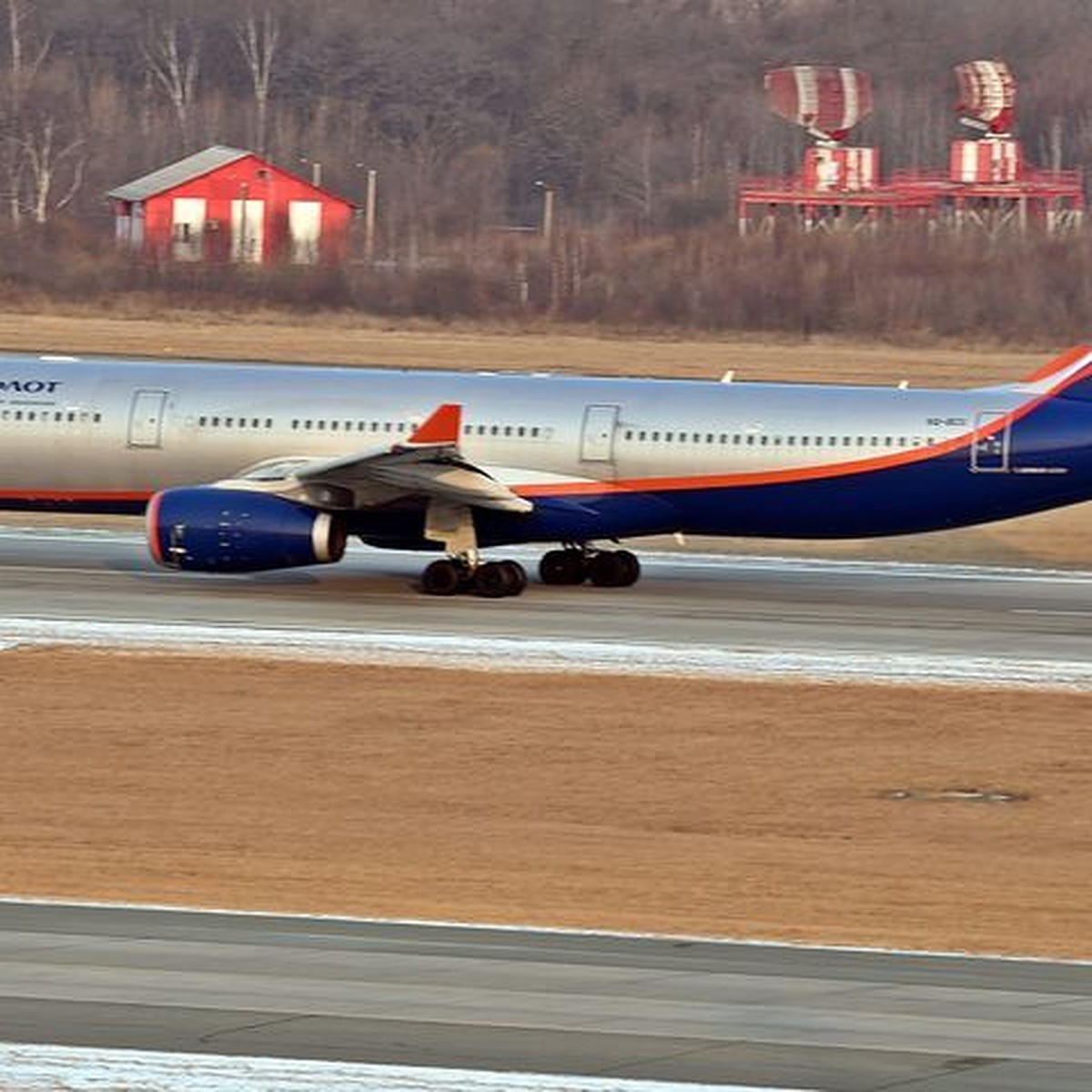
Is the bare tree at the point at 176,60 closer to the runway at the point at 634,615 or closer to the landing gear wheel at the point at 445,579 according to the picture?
the runway at the point at 634,615

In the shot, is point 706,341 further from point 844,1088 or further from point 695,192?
point 844,1088

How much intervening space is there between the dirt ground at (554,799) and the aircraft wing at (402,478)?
19.3 feet

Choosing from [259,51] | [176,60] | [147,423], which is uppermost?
[259,51]

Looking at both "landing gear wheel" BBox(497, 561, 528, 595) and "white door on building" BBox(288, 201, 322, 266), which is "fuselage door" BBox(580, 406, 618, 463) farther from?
"white door on building" BBox(288, 201, 322, 266)

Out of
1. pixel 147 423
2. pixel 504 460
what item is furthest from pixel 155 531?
pixel 504 460

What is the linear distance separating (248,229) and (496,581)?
7896 centimetres

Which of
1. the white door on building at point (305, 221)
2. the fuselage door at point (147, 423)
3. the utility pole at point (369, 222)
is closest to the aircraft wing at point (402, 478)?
the fuselage door at point (147, 423)

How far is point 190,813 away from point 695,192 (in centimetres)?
11659

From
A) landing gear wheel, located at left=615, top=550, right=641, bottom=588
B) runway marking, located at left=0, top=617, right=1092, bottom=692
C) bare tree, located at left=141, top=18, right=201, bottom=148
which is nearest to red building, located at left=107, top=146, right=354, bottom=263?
bare tree, located at left=141, top=18, right=201, bottom=148

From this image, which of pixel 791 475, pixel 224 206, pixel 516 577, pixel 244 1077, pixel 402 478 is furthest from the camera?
pixel 224 206

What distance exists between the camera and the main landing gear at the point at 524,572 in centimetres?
4100

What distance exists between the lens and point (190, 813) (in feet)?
84.8

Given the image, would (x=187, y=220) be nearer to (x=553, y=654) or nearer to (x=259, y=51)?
(x=259, y=51)

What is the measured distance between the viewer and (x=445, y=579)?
41.0m
